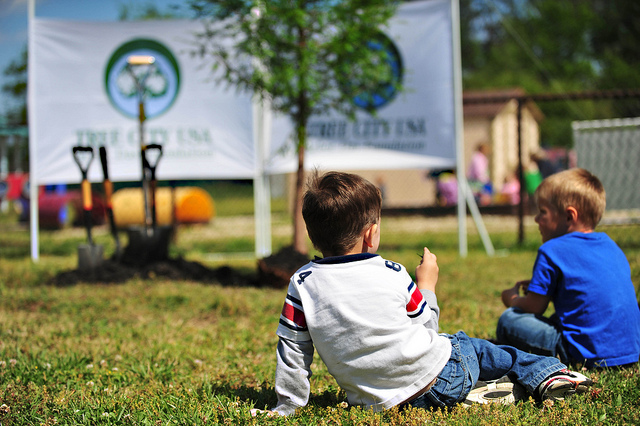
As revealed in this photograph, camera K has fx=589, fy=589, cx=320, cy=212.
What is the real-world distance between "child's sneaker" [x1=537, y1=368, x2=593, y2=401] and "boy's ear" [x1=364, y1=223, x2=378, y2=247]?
92cm

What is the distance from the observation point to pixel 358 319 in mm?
2051

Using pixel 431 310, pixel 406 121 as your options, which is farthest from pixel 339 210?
pixel 406 121

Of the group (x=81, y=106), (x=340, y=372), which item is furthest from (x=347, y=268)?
(x=81, y=106)

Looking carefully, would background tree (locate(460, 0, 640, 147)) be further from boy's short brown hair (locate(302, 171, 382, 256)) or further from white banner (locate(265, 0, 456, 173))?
boy's short brown hair (locate(302, 171, 382, 256))

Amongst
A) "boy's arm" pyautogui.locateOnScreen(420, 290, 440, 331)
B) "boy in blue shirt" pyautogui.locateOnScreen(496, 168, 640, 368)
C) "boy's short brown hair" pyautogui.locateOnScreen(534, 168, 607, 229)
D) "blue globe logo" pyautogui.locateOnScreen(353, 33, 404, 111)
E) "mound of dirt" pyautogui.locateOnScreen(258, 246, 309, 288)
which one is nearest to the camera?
"boy's arm" pyautogui.locateOnScreen(420, 290, 440, 331)

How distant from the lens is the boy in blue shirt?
2666 millimetres

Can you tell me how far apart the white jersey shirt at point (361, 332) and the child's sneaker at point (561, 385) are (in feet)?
1.56

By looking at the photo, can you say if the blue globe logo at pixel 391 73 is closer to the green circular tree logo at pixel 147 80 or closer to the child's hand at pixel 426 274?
the green circular tree logo at pixel 147 80

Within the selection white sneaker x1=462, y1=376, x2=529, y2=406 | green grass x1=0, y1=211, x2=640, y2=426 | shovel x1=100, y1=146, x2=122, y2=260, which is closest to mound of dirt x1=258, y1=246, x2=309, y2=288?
green grass x1=0, y1=211, x2=640, y2=426

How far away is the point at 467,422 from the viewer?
216cm

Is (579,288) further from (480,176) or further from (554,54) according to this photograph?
(554,54)

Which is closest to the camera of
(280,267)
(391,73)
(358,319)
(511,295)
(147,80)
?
(358,319)

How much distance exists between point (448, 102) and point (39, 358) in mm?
5628

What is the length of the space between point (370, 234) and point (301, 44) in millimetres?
3849
